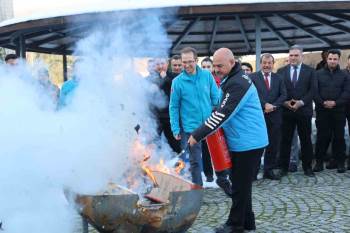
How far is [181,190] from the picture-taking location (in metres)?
4.60

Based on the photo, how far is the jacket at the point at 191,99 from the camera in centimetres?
671

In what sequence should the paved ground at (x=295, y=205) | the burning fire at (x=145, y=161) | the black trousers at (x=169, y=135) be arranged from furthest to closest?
the black trousers at (x=169, y=135) < the paved ground at (x=295, y=205) < the burning fire at (x=145, y=161)

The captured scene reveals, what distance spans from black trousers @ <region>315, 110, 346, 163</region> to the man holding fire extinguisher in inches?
160

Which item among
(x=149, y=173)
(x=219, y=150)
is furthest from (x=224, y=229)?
(x=149, y=173)

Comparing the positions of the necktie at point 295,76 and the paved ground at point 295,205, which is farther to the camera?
the necktie at point 295,76

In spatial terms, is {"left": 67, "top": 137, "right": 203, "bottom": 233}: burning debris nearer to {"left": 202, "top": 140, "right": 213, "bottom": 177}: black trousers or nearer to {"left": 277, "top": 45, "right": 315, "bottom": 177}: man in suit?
{"left": 202, "top": 140, "right": 213, "bottom": 177}: black trousers

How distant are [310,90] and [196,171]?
3.06 meters

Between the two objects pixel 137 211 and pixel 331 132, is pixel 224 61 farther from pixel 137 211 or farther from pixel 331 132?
pixel 331 132

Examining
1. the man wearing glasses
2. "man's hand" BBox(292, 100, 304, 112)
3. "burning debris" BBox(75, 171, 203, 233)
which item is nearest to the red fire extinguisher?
"burning debris" BBox(75, 171, 203, 233)

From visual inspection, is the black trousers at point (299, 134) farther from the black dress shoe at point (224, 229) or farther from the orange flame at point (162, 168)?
the orange flame at point (162, 168)

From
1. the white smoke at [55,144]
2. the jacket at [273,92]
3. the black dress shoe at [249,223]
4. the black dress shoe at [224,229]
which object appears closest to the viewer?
the white smoke at [55,144]

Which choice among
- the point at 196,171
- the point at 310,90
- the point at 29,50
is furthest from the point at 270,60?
the point at 29,50

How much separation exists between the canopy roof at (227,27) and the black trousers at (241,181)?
146 inches

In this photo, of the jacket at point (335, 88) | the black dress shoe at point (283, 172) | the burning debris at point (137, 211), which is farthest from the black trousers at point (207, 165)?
the burning debris at point (137, 211)
